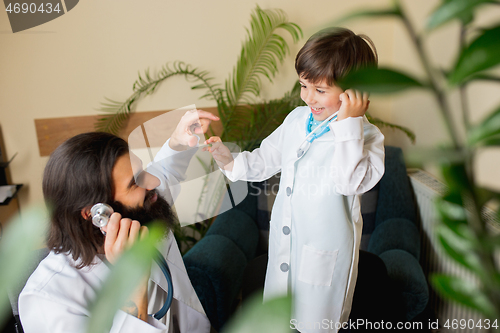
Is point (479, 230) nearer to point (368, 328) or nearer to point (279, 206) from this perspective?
point (279, 206)

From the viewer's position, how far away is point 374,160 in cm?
96

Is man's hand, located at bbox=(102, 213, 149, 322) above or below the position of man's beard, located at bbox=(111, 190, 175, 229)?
above

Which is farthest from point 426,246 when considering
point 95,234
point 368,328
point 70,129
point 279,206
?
point 70,129

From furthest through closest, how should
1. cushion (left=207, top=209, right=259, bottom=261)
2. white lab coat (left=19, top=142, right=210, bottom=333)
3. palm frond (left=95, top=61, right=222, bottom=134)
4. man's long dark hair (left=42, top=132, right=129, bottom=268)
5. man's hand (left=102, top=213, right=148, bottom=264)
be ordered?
palm frond (left=95, top=61, right=222, bottom=134), cushion (left=207, top=209, right=259, bottom=261), man's long dark hair (left=42, top=132, right=129, bottom=268), white lab coat (left=19, top=142, right=210, bottom=333), man's hand (left=102, top=213, right=148, bottom=264)

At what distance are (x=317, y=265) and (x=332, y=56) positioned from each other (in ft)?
2.09

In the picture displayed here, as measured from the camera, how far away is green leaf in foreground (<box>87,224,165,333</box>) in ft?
0.68

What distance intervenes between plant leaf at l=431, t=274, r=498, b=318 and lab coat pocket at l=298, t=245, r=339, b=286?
3.10ft

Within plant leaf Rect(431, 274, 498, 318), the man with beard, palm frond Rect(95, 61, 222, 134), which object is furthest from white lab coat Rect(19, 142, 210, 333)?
palm frond Rect(95, 61, 222, 134)

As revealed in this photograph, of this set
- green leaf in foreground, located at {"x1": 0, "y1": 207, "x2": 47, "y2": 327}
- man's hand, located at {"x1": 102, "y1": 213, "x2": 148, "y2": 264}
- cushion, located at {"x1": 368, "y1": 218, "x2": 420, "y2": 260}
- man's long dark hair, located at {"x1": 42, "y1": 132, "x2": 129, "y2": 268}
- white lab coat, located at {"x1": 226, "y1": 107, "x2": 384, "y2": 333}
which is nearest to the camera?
green leaf in foreground, located at {"x1": 0, "y1": 207, "x2": 47, "y2": 327}

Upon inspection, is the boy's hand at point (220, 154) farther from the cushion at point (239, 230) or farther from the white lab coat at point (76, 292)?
the cushion at point (239, 230)

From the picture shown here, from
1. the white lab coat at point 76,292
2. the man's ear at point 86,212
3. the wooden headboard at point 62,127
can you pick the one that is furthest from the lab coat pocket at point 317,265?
the wooden headboard at point 62,127

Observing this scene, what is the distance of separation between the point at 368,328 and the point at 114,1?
2.27 meters

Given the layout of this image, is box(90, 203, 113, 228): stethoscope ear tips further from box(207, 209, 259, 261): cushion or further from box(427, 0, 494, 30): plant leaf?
box(207, 209, 259, 261): cushion

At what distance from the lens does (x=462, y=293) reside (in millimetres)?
176
